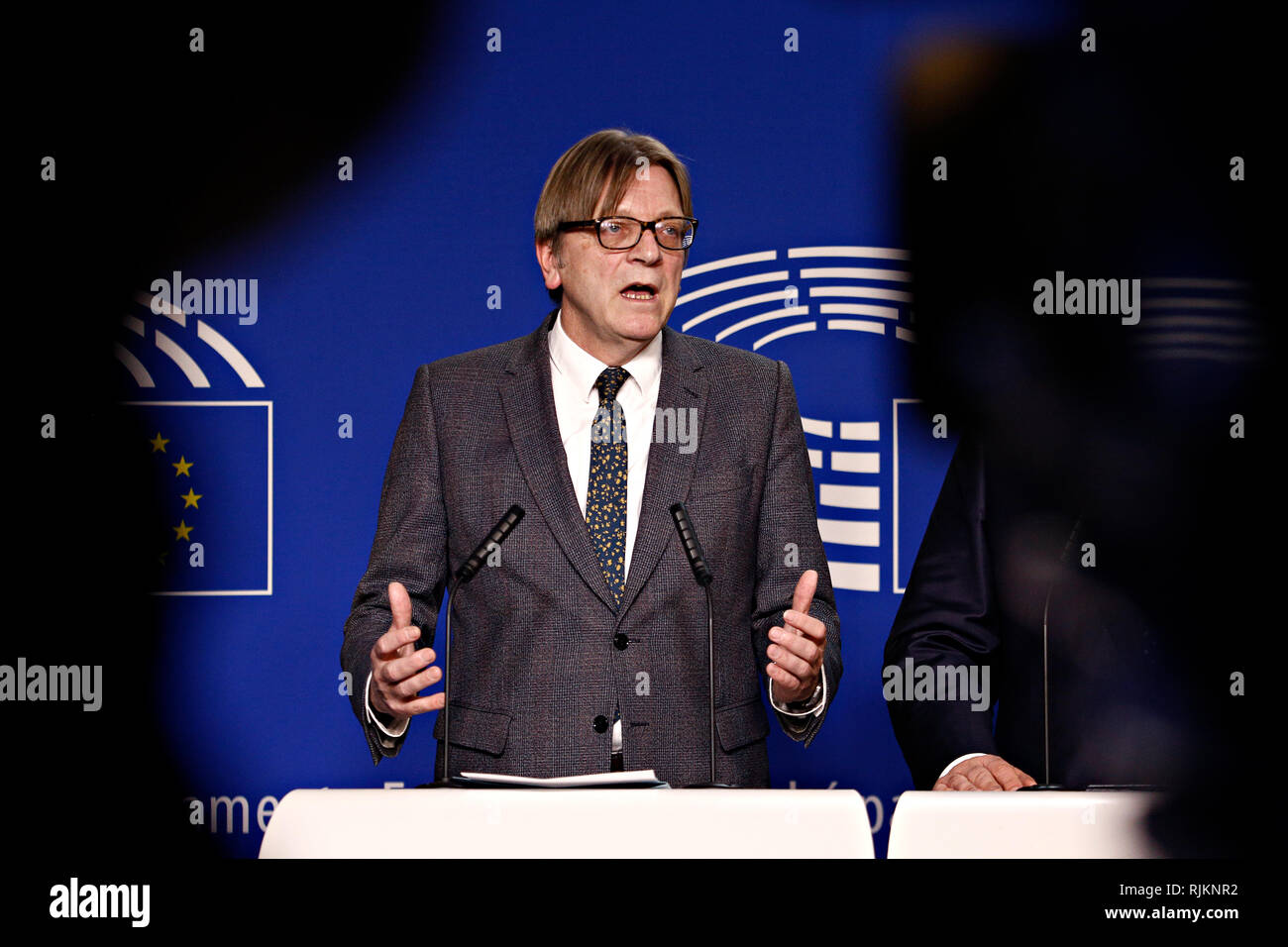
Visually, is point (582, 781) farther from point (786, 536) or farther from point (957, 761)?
point (786, 536)

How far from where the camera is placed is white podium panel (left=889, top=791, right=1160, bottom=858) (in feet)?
5.16

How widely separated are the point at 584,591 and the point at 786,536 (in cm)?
43

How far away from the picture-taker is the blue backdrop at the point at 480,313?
12.3 feet

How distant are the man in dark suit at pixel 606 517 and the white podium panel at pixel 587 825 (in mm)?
831

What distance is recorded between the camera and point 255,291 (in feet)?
12.5

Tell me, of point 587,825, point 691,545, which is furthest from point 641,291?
point 587,825

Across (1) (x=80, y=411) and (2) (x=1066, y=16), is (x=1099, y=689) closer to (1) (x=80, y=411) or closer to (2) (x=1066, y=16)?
(2) (x=1066, y=16)

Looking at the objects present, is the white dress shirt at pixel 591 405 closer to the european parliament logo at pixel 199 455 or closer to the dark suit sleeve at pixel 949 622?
the dark suit sleeve at pixel 949 622

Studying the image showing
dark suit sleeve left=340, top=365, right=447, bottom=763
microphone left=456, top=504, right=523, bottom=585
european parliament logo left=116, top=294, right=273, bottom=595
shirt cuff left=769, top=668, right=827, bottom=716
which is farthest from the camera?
european parliament logo left=116, top=294, right=273, bottom=595

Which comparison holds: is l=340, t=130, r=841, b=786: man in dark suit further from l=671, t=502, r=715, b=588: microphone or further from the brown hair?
l=671, t=502, r=715, b=588: microphone

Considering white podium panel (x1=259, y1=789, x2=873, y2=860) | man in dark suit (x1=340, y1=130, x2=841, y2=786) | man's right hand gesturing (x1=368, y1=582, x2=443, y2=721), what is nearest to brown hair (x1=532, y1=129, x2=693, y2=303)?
man in dark suit (x1=340, y1=130, x2=841, y2=786)

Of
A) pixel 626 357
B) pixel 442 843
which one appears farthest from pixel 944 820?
pixel 626 357

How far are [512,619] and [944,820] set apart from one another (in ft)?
3.98
